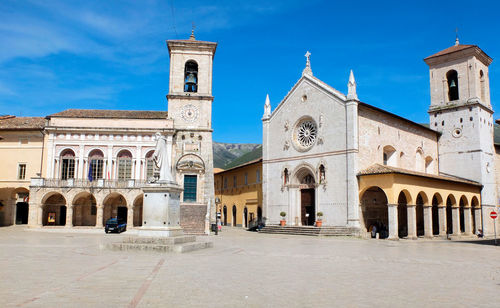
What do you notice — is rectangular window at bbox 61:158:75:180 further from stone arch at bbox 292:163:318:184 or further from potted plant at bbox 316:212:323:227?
potted plant at bbox 316:212:323:227

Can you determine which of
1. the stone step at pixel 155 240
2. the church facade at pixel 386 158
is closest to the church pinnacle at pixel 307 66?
the church facade at pixel 386 158

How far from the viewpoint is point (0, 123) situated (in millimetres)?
39938

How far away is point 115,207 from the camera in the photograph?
127ft

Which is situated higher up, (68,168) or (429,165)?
(429,165)

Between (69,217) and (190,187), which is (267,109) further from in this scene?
(69,217)

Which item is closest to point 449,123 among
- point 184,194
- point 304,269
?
point 184,194

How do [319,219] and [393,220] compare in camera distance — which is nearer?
[393,220]

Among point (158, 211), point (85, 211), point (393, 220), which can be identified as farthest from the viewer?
point (85, 211)

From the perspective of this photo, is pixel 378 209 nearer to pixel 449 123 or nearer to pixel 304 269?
pixel 449 123

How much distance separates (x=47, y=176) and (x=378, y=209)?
94.8ft

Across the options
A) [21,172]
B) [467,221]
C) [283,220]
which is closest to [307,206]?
[283,220]

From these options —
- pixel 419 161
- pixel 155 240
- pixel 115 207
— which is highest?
pixel 419 161

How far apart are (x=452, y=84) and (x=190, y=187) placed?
27.3 m

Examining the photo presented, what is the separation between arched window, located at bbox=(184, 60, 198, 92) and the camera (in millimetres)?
40500
